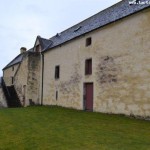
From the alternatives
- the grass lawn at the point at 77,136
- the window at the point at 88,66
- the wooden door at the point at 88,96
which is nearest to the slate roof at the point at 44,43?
the window at the point at 88,66

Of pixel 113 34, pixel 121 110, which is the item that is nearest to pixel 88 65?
pixel 113 34

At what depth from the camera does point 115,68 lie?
59.1ft

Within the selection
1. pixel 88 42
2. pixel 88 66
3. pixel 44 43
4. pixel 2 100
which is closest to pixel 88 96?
pixel 88 66

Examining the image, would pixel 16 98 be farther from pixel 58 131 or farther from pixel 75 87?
pixel 58 131

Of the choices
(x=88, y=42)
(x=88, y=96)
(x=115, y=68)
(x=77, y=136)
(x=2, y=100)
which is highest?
(x=88, y=42)

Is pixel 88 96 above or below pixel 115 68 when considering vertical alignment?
below

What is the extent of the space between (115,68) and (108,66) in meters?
0.80

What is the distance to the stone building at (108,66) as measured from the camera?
1597cm

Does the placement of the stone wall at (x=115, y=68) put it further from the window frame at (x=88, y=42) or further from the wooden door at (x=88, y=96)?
the wooden door at (x=88, y=96)

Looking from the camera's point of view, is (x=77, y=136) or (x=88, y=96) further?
(x=88, y=96)

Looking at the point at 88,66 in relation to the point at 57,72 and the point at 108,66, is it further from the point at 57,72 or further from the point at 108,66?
the point at 57,72

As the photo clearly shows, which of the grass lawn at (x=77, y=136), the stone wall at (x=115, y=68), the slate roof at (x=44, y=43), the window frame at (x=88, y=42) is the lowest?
the grass lawn at (x=77, y=136)

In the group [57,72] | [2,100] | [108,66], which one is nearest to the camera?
[108,66]

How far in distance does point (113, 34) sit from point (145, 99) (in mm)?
5345
